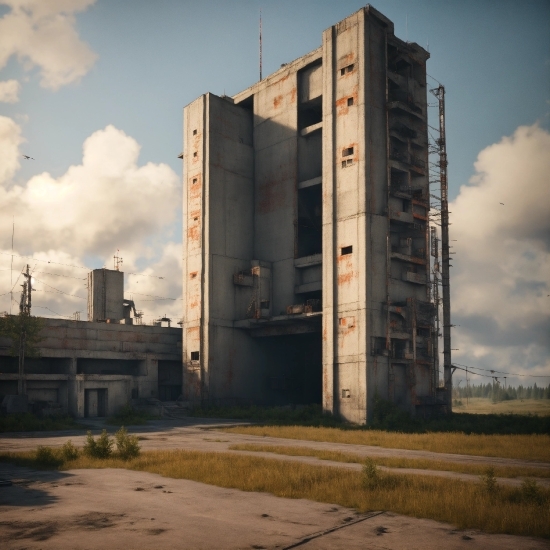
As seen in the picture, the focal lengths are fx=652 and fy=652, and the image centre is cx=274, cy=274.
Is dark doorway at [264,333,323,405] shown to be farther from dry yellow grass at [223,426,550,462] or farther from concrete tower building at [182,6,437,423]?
dry yellow grass at [223,426,550,462]

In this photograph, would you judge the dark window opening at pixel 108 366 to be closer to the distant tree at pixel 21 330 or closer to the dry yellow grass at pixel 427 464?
the distant tree at pixel 21 330

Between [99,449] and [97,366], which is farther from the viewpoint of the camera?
[97,366]

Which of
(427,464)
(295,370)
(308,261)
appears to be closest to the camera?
(427,464)

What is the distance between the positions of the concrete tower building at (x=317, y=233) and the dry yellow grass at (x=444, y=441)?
10.6 meters

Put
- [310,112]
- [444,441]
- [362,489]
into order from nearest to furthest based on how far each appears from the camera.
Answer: [362,489]
[444,441]
[310,112]

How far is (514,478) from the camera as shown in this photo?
1944 cm

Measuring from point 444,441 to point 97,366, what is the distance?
37.8 m

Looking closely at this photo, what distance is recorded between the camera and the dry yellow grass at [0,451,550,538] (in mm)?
13141

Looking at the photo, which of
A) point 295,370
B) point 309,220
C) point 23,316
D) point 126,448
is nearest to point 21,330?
point 23,316

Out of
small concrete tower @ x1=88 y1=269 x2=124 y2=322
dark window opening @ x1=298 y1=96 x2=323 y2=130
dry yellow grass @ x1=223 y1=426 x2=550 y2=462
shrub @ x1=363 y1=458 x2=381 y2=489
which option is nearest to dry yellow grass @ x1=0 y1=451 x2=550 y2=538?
shrub @ x1=363 y1=458 x2=381 y2=489

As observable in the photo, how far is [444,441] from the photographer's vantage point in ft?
103

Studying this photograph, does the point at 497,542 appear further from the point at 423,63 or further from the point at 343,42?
the point at 423,63

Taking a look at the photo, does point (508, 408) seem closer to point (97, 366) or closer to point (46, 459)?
point (97, 366)

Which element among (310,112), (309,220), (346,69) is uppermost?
(310,112)
